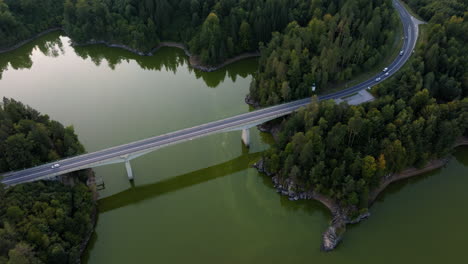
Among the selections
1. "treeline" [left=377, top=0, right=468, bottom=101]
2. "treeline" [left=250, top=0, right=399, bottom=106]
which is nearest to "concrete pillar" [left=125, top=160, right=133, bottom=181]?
"treeline" [left=250, top=0, right=399, bottom=106]

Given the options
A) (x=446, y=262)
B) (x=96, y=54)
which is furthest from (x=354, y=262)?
(x=96, y=54)

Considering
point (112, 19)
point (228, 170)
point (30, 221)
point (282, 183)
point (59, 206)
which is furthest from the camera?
point (112, 19)

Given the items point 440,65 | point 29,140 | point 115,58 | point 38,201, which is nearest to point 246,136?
point 38,201

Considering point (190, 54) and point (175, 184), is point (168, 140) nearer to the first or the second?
point (175, 184)

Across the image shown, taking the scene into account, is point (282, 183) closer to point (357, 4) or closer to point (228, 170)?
→ point (228, 170)

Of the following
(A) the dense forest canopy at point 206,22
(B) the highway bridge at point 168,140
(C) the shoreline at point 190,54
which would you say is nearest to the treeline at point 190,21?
(A) the dense forest canopy at point 206,22

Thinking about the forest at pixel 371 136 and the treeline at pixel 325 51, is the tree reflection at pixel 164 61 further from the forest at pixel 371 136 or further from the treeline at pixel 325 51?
→ the forest at pixel 371 136

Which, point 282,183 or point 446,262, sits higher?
point 282,183

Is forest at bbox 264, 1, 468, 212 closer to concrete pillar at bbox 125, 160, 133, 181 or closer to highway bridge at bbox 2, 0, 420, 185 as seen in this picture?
highway bridge at bbox 2, 0, 420, 185
